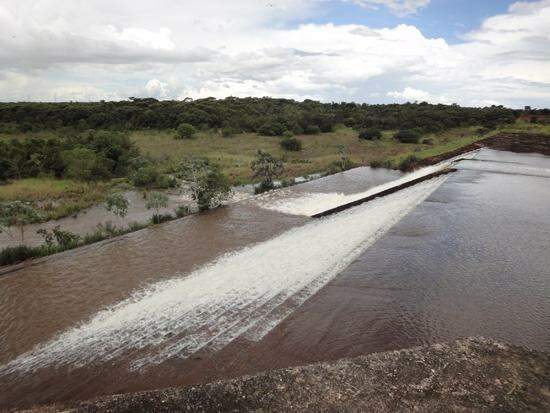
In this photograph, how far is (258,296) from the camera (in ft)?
34.9

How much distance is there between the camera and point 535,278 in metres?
12.2

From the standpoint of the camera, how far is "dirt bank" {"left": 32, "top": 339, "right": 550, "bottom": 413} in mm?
6684

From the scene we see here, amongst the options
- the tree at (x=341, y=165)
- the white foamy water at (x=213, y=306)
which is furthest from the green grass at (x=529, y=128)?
the white foamy water at (x=213, y=306)

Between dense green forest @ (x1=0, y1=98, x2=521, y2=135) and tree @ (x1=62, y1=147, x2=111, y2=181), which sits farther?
dense green forest @ (x1=0, y1=98, x2=521, y2=135)

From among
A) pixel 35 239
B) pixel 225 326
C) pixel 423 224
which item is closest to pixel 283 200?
pixel 423 224

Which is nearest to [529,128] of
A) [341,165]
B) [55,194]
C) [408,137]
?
[408,137]

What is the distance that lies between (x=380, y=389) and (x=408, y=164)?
2630 cm

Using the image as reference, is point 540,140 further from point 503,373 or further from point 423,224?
point 503,373

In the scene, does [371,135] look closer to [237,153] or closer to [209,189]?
[237,153]

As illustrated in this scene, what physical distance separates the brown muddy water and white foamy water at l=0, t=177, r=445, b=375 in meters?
0.04

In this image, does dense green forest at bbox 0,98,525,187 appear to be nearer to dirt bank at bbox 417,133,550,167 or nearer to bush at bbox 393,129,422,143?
bush at bbox 393,129,422,143

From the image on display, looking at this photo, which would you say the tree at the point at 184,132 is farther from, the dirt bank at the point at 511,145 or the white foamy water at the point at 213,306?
the white foamy water at the point at 213,306

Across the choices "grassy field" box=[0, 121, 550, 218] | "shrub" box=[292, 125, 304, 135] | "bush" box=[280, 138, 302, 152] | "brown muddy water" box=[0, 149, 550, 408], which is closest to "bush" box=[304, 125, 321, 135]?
"shrub" box=[292, 125, 304, 135]

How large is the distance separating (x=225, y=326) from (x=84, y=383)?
9.16 feet
